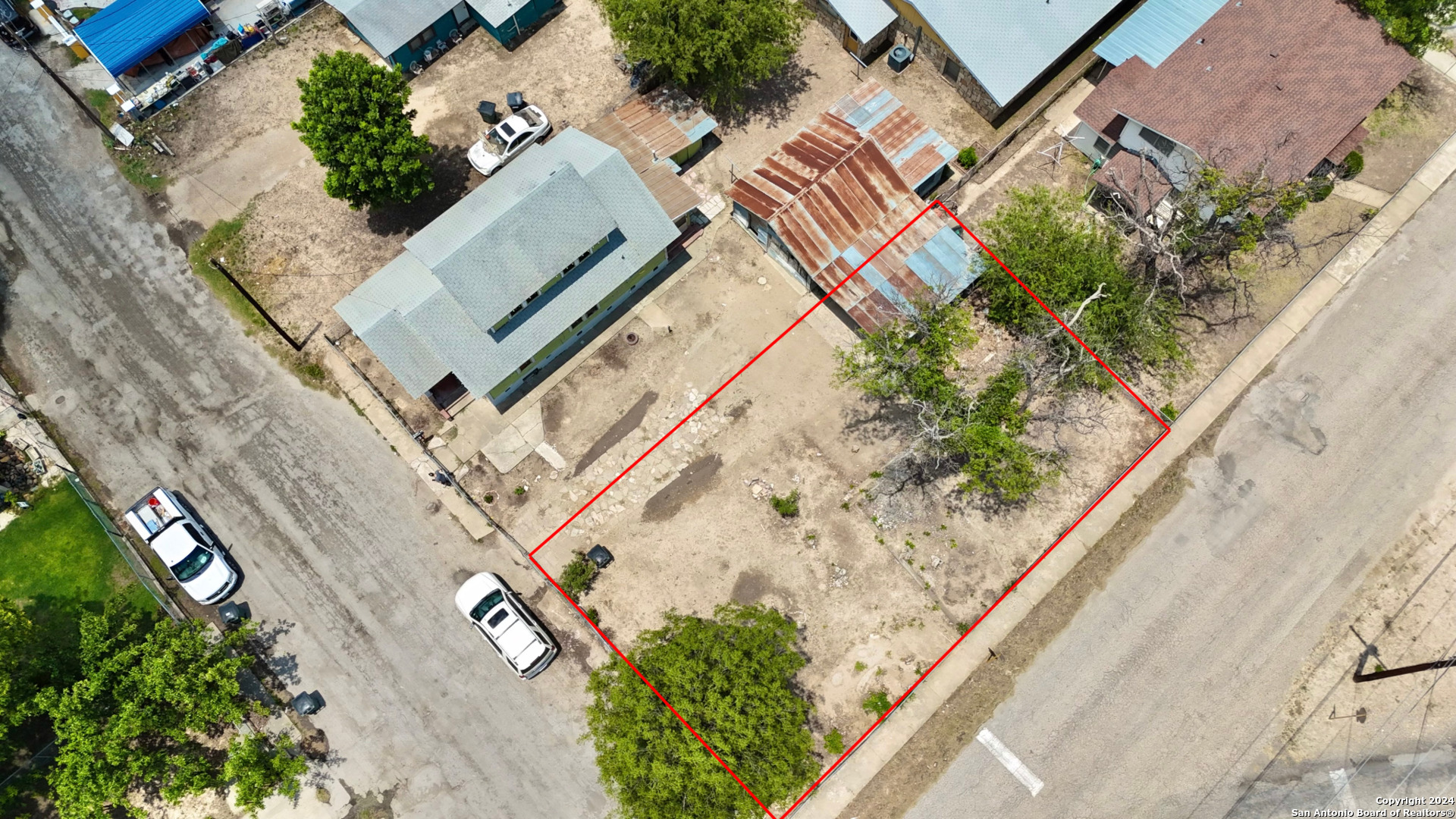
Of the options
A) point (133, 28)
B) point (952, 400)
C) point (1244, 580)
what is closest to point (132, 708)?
point (952, 400)

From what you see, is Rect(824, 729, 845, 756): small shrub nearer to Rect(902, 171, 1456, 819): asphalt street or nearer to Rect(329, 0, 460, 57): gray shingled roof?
Rect(902, 171, 1456, 819): asphalt street

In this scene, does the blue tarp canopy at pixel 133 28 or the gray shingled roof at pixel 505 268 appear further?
the blue tarp canopy at pixel 133 28

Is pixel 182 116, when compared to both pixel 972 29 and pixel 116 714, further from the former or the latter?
pixel 972 29

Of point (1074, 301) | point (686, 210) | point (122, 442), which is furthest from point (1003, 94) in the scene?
point (122, 442)

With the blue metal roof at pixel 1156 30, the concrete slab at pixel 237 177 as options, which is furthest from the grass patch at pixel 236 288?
the blue metal roof at pixel 1156 30

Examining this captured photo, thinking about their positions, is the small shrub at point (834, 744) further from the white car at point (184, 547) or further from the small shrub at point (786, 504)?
the white car at point (184, 547)

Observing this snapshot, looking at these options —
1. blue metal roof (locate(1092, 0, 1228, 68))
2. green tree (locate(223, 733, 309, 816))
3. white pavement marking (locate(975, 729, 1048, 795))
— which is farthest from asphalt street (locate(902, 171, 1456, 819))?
green tree (locate(223, 733, 309, 816))
